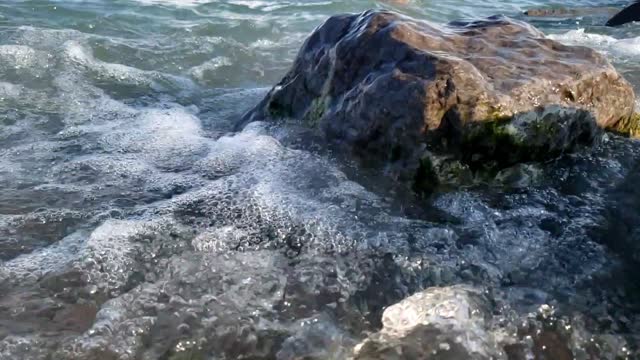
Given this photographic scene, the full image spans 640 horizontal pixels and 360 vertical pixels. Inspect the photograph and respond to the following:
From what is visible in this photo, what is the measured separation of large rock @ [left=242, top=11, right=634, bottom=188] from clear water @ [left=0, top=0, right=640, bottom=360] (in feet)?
0.72

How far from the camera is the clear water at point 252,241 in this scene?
116 inches

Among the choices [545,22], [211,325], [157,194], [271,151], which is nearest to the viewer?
[211,325]

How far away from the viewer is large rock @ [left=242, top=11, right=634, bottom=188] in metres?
4.12

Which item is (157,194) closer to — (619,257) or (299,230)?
(299,230)

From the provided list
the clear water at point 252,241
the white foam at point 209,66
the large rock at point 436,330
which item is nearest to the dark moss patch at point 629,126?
the clear water at point 252,241

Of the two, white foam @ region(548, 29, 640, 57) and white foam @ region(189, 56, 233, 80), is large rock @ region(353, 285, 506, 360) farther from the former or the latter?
white foam @ region(548, 29, 640, 57)

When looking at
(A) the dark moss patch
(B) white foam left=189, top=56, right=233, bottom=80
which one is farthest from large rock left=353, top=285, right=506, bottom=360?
(B) white foam left=189, top=56, right=233, bottom=80

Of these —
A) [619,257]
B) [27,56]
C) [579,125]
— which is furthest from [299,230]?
[27,56]

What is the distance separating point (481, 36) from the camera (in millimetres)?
5043

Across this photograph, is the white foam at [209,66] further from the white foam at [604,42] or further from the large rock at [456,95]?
the white foam at [604,42]

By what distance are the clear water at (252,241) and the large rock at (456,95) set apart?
221 millimetres

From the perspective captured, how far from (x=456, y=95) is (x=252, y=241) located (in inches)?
64.8

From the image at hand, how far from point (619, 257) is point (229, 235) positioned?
7.30 feet

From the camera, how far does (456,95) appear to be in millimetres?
4109
